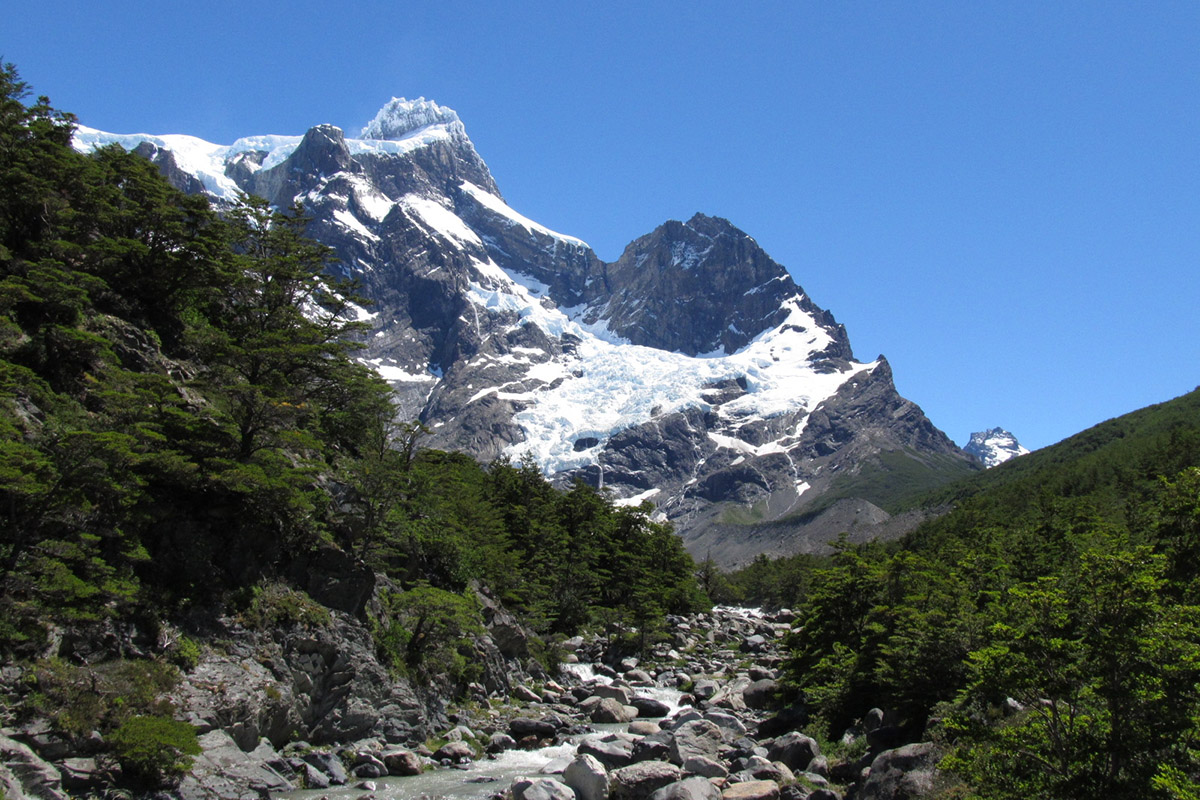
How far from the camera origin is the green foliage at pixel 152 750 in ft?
58.1

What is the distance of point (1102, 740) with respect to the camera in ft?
44.1

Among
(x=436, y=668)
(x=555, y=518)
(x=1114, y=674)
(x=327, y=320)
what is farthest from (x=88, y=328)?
(x=555, y=518)

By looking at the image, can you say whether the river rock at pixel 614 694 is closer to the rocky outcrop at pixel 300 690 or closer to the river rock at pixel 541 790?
the rocky outcrop at pixel 300 690

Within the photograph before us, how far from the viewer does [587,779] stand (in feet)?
73.2

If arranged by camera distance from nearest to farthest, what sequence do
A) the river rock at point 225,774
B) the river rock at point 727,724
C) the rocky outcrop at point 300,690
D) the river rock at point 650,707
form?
the river rock at point 225,774 < the rocky outcrop at point 300,690 < the river rock at point 727,724 < the river rock at point 650,707

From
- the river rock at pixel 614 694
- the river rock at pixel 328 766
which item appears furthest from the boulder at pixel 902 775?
the river rock at pixel 614 694

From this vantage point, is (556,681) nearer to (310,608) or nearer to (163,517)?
(310,608)

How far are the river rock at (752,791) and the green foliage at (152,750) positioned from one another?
1497 centimetres

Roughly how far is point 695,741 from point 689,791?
699 cm

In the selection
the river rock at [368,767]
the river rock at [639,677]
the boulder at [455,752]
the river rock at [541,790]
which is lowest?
the river rock at [639,677]

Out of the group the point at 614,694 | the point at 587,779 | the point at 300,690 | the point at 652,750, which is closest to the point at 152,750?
the point at 300,690

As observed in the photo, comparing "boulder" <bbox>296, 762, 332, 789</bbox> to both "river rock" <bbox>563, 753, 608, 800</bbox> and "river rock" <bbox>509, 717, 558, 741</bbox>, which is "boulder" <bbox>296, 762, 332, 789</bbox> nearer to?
"river rock" <bbox>563, 753, 608, 800</bbox>

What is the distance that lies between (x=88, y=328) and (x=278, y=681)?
1572cm

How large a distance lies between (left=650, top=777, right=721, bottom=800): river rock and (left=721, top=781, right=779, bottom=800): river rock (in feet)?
1.26
